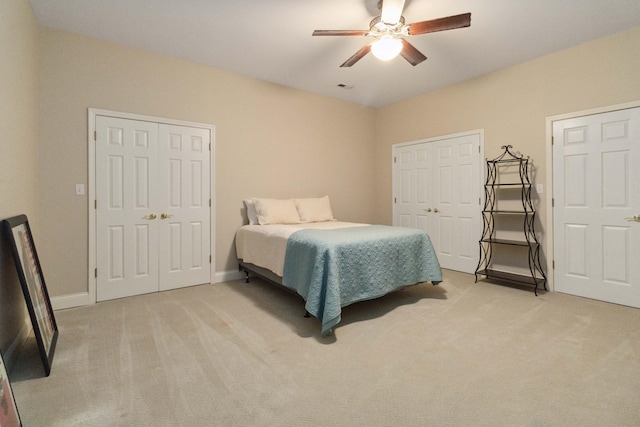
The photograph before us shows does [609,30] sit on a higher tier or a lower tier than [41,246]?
higher

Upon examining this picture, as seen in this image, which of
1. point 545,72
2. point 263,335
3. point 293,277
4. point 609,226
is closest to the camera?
point 263,335

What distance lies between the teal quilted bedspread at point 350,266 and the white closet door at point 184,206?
1444 mm

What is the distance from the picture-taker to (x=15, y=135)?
219 centimetres

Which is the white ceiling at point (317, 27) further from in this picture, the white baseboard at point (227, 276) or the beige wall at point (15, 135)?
the white baseboard at point (227, 276)

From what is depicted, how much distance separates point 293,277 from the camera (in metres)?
2.78

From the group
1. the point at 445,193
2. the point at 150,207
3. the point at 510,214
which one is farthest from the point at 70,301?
the point at 510,214

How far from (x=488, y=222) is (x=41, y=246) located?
508 centimetres

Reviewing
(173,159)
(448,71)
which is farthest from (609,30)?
(173,159)

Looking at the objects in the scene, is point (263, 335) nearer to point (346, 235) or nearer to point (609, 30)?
point (346, 235)

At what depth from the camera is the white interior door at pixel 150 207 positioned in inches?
124

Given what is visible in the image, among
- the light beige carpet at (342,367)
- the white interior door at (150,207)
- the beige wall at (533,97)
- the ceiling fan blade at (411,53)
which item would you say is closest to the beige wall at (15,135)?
the light beige carpet at (342,367)

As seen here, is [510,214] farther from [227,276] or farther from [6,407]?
[6,407]

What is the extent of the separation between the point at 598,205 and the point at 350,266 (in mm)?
2795

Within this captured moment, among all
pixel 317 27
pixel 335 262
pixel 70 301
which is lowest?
pixel 70 301
